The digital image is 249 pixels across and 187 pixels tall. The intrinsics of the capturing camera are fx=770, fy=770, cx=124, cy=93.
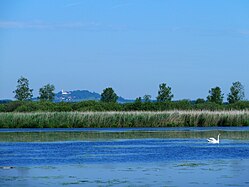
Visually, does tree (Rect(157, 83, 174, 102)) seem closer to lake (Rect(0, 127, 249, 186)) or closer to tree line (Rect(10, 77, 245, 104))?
tree line (Rect(10, 77, 245, 104))

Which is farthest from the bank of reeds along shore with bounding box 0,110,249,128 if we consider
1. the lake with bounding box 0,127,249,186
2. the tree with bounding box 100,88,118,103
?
the tree with bounding box 100,88,118,103

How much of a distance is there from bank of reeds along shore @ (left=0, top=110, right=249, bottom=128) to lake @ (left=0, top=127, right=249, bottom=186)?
9.95 metres

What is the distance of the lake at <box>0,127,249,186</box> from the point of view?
21234 millimetres

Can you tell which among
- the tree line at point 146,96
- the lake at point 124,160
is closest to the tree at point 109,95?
the tree line at point 146,96

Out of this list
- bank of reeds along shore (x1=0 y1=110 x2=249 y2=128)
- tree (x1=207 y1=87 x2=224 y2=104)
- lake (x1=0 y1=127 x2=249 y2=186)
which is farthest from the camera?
tree (x1=207 y1=87 x2=224 y2=104)

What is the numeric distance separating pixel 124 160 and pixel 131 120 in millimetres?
25838

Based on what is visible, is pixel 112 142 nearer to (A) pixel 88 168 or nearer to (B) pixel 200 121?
(A) pixel 88 168

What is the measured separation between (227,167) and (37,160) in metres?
7.34

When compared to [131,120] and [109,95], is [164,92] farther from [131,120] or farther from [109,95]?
[131,120]

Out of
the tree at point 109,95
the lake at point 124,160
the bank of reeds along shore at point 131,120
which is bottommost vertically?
the lake at point 124,160

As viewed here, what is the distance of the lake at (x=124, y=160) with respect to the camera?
69.7 feet

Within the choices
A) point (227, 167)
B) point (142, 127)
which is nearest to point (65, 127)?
point (142, 127)

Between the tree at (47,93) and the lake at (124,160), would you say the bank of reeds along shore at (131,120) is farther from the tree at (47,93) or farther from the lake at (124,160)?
the tree at (47,93)

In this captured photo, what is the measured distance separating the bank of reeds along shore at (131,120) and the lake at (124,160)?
9.95m
